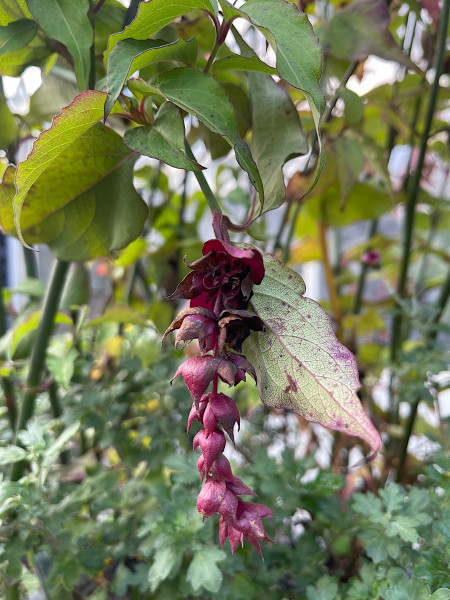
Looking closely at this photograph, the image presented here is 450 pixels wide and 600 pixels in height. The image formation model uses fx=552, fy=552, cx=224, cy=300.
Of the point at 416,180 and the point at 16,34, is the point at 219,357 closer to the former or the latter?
the point at 16,34

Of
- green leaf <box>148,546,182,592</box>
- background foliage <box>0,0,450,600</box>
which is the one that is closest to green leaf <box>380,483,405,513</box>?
background foliage <box>0,0,450,600</box>

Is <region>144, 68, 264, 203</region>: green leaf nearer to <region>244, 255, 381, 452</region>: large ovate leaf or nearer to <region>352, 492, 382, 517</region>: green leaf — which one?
<region>244, 255, 381, 452</region>: large ovate leaf

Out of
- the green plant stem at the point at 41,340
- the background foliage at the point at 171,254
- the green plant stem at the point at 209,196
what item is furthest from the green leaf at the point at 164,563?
the green plant stem at the point at 209,196

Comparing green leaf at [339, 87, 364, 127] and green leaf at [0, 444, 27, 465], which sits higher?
green leaf at [339, 87, 364, 127]

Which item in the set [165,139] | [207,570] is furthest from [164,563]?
[165,139]

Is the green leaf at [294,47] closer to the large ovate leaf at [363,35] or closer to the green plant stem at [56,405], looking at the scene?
the large ovate leaf at [363,35]

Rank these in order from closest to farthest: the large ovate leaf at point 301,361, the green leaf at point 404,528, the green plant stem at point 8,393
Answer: the large ovate leaf at point 301,361 < the green leaf at point 404,528 < the green plant stem at point 8,393

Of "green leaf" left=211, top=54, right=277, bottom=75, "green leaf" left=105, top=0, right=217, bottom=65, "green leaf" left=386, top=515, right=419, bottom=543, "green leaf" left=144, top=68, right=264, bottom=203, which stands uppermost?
"green leaf" left=105, top=0, right=217, bottom=65
